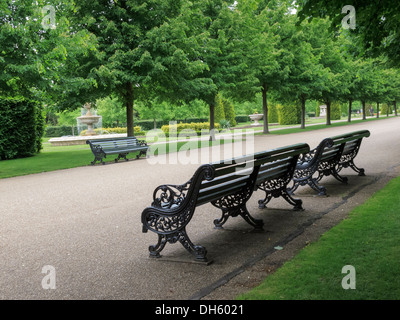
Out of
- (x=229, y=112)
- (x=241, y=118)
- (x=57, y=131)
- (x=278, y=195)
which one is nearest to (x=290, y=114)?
(x=229, y=112)

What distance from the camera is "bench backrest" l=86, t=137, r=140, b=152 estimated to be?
16359mm

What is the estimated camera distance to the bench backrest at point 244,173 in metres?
5.00

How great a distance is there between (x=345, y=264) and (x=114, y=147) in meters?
13.6

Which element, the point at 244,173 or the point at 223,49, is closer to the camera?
the point at 244,173

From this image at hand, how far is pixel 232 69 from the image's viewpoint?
24781 mm

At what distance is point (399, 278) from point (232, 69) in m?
21.7

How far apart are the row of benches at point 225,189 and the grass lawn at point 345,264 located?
3.48ft

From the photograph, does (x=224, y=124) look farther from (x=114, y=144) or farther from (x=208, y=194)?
(x=208, y=194)

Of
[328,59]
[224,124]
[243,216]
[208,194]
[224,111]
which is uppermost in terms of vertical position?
[328,59]

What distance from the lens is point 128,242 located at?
5711 mm

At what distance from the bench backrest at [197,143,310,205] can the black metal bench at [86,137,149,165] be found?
10286 millimetres

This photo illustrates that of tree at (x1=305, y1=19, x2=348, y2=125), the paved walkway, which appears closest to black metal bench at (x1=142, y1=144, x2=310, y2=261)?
the paved walkway

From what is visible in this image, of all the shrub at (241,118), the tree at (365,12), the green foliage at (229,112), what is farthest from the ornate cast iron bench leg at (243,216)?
the shrub at (241,118)
